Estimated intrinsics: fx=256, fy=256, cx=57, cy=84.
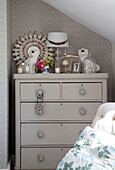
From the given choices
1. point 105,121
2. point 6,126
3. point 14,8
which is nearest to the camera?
point 105,121

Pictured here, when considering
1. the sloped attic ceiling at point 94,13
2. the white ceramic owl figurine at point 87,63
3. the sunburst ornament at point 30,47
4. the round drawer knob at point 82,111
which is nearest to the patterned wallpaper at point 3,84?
the sunburst ornament at point 30,47

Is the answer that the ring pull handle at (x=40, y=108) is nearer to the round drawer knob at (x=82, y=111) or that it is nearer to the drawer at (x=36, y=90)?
the drawer at (x=36, y=90)

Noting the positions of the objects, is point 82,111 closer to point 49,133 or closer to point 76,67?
point 49,133

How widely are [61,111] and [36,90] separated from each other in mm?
364

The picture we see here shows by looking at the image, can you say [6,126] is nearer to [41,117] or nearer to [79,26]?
[41,117]

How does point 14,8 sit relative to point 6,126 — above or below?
above

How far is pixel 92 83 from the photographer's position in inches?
112

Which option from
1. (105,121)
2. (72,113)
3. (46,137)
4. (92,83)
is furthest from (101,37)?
(105,121)

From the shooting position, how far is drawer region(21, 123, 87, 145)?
2857mm

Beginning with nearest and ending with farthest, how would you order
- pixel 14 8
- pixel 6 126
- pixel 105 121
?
pixel 105 121 → pixel 6 126 → pixel 14 8

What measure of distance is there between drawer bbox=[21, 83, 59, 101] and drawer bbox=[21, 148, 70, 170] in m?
0.59

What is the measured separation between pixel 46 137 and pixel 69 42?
1271 millimetres

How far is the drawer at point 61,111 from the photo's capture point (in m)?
2.85

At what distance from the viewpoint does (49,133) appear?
2.86 metres
